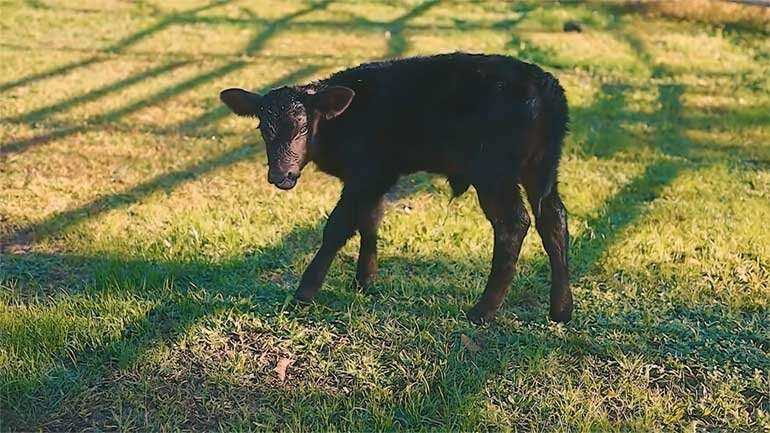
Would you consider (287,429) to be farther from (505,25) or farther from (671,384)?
(505,25)

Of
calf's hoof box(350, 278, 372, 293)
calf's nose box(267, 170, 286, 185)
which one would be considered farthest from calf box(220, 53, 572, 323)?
calf's hoof box(350, 278, 372, 293)

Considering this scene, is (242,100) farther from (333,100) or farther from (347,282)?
(347,282)

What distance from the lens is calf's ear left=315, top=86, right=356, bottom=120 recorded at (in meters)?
3.66

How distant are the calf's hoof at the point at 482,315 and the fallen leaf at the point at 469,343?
→ 163mm

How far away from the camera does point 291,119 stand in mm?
3646

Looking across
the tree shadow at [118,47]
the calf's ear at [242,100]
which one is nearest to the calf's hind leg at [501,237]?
the calf's ear at [242,100]

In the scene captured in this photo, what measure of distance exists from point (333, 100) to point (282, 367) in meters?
1.28

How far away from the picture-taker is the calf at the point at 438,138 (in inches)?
143

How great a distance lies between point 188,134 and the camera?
7105 millimetres

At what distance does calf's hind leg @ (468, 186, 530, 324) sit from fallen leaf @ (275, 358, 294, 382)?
38.2 inches

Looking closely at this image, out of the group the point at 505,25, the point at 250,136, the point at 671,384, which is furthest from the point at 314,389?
the point at 505,25

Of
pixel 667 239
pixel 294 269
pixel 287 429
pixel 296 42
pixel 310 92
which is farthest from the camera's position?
pixel 296 42

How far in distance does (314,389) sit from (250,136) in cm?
413

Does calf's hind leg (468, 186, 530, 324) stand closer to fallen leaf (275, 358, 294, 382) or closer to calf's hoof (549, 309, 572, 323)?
calf's hoof (549, 309, 572, 323)
